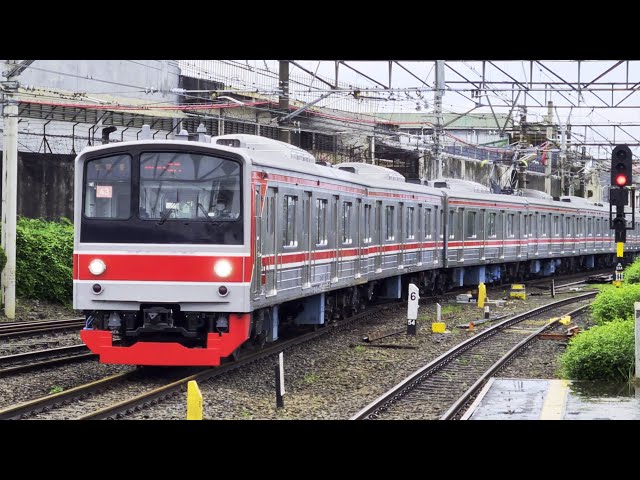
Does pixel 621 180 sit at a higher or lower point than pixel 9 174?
lower

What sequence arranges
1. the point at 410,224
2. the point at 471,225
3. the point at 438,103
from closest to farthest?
the point at 410,224
the point at 438,103
the point at 471,225

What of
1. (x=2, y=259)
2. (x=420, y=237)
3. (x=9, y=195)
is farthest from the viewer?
(x=420, y=237)

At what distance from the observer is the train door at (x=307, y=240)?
49.4 feet

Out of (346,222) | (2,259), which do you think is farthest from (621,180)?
(2,259)

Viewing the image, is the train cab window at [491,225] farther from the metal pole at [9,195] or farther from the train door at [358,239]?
the metal pole at [9,195]

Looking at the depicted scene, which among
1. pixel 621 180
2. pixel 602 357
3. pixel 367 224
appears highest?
pixel 621 180

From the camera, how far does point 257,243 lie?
1255 cm

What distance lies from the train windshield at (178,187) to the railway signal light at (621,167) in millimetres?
5404

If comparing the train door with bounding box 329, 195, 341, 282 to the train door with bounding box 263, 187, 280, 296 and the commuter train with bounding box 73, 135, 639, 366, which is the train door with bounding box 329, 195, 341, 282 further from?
the train door with bounding box 263, 187, 280, 296

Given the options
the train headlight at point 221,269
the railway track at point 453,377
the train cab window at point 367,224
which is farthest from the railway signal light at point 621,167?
the train cab window at point 367,224

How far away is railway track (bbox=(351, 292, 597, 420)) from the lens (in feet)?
36.6

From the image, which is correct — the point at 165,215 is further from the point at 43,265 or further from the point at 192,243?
the point at 43,265

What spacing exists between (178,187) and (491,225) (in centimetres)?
1884
